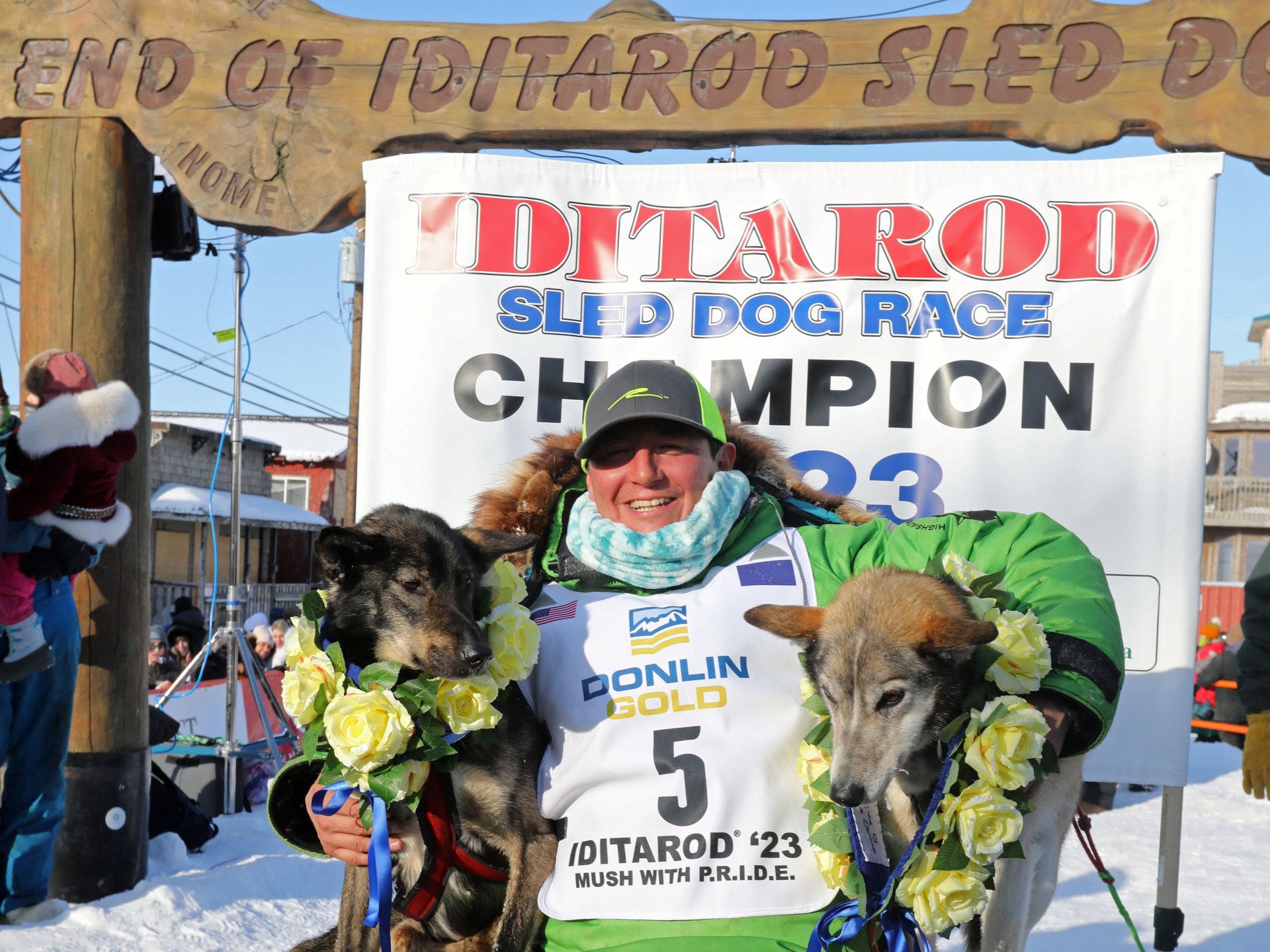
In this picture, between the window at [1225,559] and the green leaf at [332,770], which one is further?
the window at [1225,559]

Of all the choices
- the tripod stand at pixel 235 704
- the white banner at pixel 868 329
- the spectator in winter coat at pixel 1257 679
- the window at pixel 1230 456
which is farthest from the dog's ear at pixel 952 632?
the window at pixel 1230 456

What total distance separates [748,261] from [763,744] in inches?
80.9

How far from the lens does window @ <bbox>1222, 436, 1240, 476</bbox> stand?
1247 inches

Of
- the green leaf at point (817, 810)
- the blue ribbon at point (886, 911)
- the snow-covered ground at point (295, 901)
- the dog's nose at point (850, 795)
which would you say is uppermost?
the dog's nose at point (850, 795)

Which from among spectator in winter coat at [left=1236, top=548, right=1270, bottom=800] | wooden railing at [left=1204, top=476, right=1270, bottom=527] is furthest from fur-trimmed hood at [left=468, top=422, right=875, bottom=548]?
wooden railing at [left=1204, top=476, right=1270, bottom=527]

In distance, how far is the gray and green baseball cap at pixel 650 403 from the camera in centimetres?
237

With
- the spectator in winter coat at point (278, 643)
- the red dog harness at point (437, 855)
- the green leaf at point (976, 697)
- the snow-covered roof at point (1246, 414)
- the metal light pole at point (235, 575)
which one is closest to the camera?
the green leaf at point (976, 697)

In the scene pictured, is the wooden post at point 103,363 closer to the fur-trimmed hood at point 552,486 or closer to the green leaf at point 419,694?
the fur-trimmed hood at point 552,486

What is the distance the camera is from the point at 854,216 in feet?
12.2

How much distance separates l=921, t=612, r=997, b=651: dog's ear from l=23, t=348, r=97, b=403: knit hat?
329 centimetres

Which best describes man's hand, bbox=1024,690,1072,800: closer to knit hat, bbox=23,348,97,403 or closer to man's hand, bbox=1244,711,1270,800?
man's hand, bbox=1244,711,1270,800

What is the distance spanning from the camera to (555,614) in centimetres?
239

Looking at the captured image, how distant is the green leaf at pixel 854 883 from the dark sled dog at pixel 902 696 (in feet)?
0.53

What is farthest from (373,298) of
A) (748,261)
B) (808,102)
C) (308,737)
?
(308,737)
